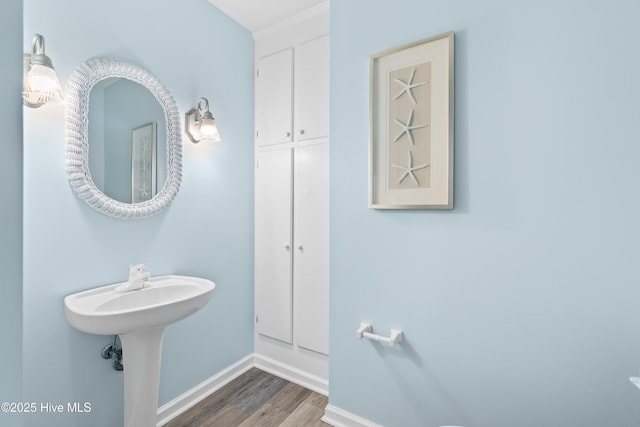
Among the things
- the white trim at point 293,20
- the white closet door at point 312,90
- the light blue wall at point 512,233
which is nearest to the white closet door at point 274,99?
the white closet door at point 312,90

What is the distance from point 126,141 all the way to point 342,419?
6.12 feet

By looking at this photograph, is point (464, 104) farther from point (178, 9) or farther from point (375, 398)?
point (178, 9)

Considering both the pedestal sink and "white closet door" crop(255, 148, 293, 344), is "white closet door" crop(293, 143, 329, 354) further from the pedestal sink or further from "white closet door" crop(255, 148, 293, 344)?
the pedestal sink

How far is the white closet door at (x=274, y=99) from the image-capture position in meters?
2.00

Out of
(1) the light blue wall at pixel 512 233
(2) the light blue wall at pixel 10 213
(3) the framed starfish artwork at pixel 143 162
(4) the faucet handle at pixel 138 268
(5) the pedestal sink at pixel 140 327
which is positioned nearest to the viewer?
(2) the light blue wall at pixel 10 213

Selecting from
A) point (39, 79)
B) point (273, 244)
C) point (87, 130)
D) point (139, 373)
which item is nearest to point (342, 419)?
point (139, 373)

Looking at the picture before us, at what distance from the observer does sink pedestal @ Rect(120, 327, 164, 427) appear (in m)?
1.30

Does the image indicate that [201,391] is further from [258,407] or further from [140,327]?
[140,327]

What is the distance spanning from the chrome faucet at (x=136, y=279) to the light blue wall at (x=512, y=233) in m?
1.07

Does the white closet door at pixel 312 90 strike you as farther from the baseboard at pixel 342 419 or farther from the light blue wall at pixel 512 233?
the baseboard at pixel 342 419

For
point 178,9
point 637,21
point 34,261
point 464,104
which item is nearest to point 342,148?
point 464,104

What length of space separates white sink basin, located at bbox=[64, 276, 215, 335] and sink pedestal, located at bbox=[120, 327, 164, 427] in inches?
5.7

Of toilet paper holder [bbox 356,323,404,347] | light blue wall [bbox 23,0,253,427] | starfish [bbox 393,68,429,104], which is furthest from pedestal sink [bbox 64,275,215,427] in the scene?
starfish [bbox 393,68,429,104]

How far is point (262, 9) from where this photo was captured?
75.4 inches
